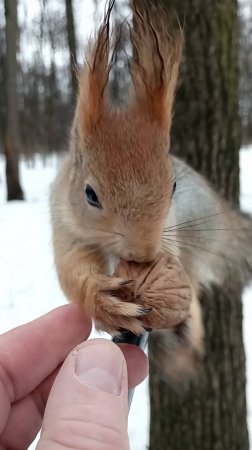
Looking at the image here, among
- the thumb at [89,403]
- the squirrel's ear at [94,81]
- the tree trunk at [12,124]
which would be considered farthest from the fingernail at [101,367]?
the tree trunk at [12,124]

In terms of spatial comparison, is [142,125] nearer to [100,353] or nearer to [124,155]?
[124,155]

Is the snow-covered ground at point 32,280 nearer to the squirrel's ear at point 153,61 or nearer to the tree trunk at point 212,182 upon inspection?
the tree trunk at point 212,182

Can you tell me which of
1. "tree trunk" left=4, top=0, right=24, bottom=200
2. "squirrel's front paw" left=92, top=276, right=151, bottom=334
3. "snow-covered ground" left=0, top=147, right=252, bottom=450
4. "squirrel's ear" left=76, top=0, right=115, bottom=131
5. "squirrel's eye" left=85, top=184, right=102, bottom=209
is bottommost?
"snow-covered ground" left=0, top=147, right=252, bottom=450

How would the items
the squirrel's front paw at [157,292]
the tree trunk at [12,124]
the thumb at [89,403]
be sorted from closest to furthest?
the thumb at [89,403] < the squirrel's front paw at [157,292] < the tree trunk at [12,124]

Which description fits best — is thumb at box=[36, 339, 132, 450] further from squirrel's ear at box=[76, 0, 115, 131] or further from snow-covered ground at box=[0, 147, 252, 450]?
snow-covered ground at box=[0, 147, 252, 450]

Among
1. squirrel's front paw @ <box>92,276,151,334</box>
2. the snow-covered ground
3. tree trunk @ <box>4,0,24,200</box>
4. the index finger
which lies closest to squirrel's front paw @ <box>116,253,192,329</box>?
squirrel's front paw @ <box>92,276,151,334</box>
